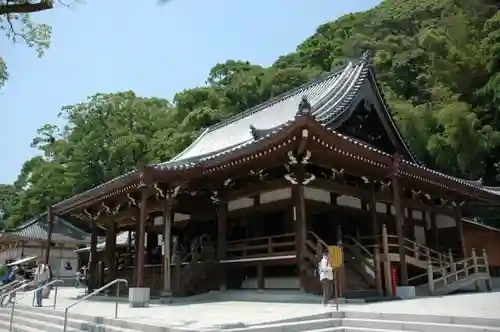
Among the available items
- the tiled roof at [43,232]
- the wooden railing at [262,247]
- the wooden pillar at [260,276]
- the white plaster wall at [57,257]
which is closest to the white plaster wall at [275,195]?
the wooden railing at [262,247]

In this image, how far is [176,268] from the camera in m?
13.1

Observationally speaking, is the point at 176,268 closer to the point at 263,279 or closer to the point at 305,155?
the point at 263,279

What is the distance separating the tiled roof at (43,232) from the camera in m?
32.5

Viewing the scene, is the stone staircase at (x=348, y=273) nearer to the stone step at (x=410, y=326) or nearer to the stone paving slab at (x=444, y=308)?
the stone paving slab at (x=444, y=308)

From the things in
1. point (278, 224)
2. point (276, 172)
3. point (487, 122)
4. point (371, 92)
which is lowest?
point (278, 224)

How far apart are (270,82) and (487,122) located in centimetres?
2001

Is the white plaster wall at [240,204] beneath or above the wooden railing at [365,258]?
above

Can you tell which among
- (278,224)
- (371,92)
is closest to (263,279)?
(278,224)

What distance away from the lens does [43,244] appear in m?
33.4

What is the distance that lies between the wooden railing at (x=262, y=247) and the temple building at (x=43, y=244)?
76.2 feet

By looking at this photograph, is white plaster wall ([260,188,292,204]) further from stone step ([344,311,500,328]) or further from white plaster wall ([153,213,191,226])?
stone step ([344,311,500,328])

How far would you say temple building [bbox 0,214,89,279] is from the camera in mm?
32750

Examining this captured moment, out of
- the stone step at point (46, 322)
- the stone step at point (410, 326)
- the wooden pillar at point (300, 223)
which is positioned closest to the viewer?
the stone step at point (410, 326)

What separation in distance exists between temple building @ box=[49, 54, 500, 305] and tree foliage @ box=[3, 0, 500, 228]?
5642 millimetres
